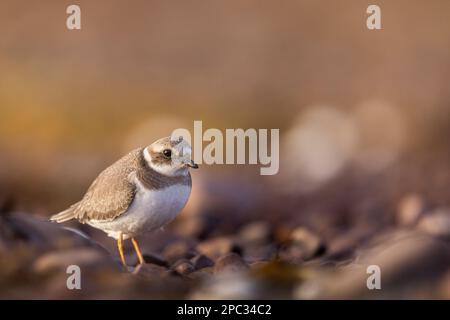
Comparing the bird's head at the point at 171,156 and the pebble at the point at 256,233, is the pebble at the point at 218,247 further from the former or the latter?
the bird's head at the point at 171,156

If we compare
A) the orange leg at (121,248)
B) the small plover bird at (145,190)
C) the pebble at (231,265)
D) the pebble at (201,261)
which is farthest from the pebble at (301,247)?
the orange leg at (121,248)

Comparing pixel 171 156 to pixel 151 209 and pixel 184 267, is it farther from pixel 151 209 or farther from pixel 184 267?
pixel 184 267

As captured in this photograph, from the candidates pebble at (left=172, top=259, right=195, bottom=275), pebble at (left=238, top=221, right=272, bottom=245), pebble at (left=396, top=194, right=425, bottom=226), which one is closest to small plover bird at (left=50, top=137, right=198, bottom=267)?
pebble at (left=172, top=259, right=195, bottom=275)

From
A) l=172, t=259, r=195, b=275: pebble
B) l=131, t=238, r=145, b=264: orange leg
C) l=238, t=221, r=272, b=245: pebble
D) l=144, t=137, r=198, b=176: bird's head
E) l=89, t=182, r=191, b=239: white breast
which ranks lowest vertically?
l=172, t=259, r=195, b=275: pebble

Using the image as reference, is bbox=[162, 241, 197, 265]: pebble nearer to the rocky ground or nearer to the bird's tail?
the rocky ground

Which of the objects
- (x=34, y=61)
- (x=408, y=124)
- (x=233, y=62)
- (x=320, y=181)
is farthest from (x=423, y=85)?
(x=34, y=61)

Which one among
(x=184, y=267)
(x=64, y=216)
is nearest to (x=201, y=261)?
(x=184, y=267)
